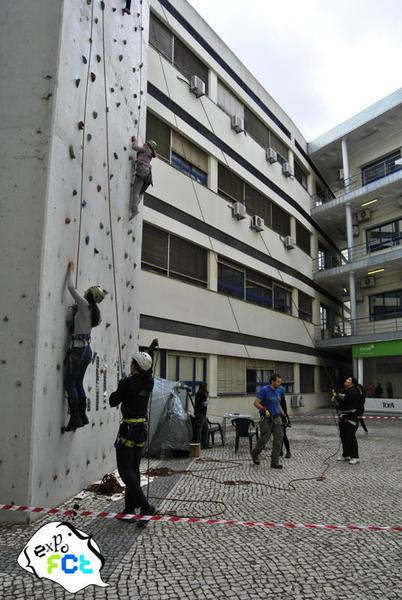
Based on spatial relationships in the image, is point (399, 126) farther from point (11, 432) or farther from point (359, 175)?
point (11, 432)

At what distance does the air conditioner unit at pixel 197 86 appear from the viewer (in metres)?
17.3

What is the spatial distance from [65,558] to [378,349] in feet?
Answer: 78.0

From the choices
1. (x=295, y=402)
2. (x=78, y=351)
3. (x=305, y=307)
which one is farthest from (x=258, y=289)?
(x=78, y=351)

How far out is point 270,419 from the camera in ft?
31.3

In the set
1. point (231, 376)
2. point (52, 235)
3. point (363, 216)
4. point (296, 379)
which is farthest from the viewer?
point (363, 216)

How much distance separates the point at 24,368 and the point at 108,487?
2.46 metres

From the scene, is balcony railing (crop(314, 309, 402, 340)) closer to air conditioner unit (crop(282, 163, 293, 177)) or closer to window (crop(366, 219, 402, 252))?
window (crop(366, 219, 402, 252))

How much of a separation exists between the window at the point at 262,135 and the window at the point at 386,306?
9.86 metres

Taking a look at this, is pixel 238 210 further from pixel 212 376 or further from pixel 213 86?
pixel 212 376

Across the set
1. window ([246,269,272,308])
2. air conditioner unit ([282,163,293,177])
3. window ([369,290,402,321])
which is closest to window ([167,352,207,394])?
window ([246,269,272,308])

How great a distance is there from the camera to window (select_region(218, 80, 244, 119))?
20081 millimetres

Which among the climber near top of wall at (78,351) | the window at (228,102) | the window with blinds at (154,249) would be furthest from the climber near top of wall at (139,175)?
the window at (228,102)

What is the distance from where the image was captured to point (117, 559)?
4344 millimetres

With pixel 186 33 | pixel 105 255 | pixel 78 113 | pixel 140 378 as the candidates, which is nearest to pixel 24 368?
pixel 140 378
